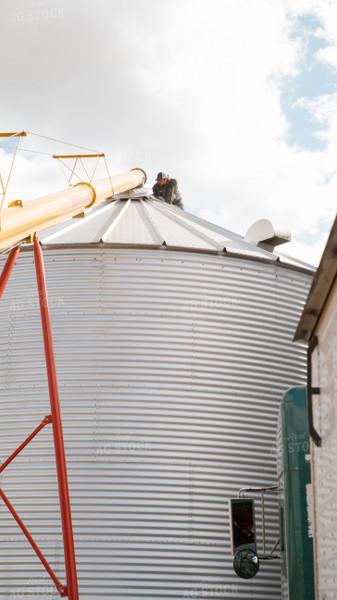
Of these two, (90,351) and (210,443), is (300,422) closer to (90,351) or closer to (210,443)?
(210,443)

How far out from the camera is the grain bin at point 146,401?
33.4 ft

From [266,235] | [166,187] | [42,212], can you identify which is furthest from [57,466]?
[166,187]

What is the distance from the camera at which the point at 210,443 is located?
36.0 feet

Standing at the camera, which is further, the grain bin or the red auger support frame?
the grain bin

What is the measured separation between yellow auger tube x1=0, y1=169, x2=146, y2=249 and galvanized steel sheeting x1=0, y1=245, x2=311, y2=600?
0.99 m

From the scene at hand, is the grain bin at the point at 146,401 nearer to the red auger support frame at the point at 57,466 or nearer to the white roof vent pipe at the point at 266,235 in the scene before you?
the red auger support frame at the point at 57,466

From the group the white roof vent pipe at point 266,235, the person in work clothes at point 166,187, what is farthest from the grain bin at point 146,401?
the person in work clothes at point 166,187

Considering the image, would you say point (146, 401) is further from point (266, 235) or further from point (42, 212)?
point (266, 235)

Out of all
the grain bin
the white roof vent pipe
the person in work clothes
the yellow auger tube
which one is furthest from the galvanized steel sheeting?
the person in work clothes

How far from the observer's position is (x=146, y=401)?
10.9 m

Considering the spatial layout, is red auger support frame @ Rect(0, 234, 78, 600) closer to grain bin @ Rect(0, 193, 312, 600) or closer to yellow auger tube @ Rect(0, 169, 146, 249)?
yellow auger tube @ Rect(0, 169, 146, 249)

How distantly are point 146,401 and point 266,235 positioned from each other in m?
5.48

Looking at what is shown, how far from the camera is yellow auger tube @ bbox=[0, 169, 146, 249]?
8914 mm

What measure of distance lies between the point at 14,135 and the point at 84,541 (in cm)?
630
